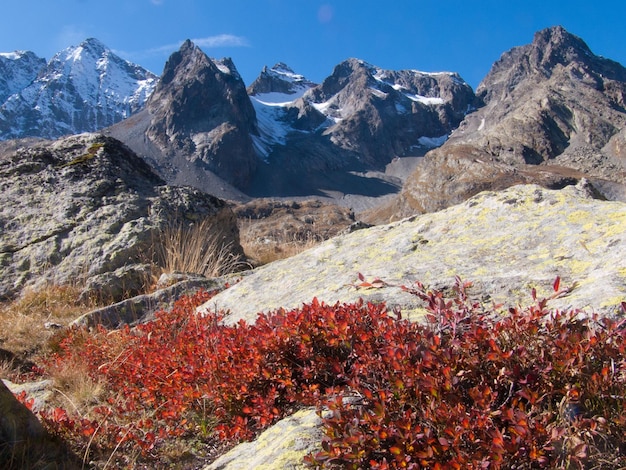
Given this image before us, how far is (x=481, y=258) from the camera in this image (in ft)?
12.7

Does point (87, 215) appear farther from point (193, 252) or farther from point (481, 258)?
point (481, 258)

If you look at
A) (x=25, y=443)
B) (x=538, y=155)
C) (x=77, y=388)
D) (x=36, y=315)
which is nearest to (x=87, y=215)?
(x=36, y=315)

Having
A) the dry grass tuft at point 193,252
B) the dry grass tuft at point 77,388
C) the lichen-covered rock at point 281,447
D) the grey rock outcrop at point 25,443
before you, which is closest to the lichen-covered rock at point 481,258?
the lichen-covered rock at point 281,447

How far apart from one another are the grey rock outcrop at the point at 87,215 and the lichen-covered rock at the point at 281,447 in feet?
18.6

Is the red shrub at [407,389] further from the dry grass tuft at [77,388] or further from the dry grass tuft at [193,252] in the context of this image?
the dry grass tuft at [193,252]

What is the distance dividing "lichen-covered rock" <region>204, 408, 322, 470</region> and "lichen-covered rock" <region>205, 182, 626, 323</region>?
4.13 feet

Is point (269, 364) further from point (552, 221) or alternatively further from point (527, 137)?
point (527, 137)

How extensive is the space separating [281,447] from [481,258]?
2555mm

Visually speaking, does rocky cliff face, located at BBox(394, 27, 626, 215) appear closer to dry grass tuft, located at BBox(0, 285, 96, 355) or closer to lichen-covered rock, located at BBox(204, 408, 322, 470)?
dry grass tuft, located at BBox(0, 285, 96, 355)

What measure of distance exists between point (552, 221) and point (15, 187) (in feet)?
33.8

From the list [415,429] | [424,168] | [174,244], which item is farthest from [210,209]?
[424,168]

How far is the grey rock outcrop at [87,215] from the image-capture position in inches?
299

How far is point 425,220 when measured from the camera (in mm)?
5234

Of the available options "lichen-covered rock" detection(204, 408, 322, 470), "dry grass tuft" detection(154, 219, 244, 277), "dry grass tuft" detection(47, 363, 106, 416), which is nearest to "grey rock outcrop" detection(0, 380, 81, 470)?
"dry grass tuft" detection(47, 363, 106, 416)
